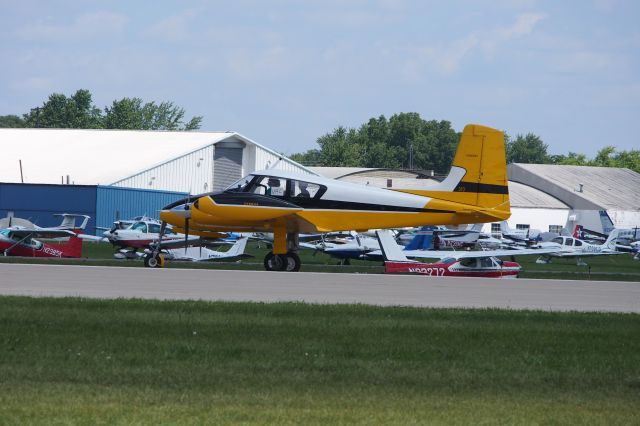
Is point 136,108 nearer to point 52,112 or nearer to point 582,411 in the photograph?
point 52,112

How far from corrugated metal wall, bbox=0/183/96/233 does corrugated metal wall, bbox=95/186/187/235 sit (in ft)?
2.06

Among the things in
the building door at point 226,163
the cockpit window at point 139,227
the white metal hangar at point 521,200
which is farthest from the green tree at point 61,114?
the cockpit window at point 139,227

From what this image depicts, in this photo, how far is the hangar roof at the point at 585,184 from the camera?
9900 centimetres

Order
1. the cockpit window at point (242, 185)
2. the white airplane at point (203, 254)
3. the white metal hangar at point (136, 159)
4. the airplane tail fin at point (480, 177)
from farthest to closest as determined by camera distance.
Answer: the white metal hangar at point (136, 159), the white airplane at point (203, 254), the airplane tail fin at point (480, 177), the cockpit window at point (242, 185)

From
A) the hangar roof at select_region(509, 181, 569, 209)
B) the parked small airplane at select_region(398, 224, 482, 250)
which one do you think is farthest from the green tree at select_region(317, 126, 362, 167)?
the parked small airplane at select_region(398, 224, 482, 250)

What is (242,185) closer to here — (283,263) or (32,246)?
(283,263)

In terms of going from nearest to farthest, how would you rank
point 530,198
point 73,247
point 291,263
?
point 291,263 → point 73,247 → point 530,198

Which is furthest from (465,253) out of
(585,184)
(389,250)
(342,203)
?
(585,184)

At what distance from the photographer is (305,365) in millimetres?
11422

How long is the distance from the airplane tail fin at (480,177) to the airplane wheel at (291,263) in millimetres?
A: 3653

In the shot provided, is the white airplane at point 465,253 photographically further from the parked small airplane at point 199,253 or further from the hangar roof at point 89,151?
the hangar roof at point 89,151

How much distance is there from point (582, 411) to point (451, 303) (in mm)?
9548

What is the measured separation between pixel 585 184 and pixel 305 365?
9743cm

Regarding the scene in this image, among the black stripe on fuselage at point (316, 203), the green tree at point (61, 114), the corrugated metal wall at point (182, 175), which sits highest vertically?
the green tree at point (61, 114)
